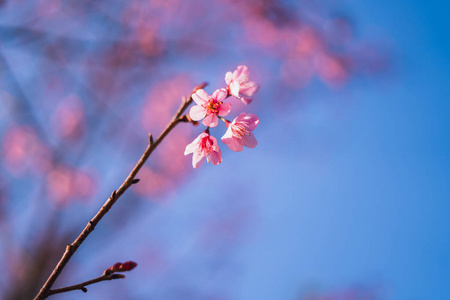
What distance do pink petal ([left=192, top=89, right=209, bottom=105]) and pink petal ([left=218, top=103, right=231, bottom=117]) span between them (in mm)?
79

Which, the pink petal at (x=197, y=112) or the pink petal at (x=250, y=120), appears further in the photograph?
the pink petal at (x=250, y=120)

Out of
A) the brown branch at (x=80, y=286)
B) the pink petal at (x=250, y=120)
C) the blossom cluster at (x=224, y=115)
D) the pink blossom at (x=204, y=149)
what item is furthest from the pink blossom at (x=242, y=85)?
the brown branch at (x=80, y=286)

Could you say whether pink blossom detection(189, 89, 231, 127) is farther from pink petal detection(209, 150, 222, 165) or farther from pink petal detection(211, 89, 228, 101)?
pink petal detection(209, 150, 222, 165)

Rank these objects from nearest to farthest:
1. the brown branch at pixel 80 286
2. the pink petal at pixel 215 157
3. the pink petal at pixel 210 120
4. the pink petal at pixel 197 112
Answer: the brown branch at pixel 80 286 < the pink petal at pixel 197 112 < the pink petal at pixel 210 120 < the pink petal at pixel 215 157

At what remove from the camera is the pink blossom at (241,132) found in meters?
1.34

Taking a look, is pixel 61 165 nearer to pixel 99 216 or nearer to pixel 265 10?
pixel 265 10

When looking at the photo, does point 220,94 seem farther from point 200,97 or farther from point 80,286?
point 80,286

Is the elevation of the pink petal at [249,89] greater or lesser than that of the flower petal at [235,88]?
greater

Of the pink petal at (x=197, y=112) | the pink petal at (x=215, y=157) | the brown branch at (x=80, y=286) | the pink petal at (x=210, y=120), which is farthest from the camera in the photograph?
the pink petal at (x=215, y=157)

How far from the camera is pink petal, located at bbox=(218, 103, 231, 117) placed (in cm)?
129

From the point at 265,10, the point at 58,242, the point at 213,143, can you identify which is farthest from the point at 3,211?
the point at 265,10

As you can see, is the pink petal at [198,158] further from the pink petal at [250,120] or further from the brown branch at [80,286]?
the brown branch at [80,286]

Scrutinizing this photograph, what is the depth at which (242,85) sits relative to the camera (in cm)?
126

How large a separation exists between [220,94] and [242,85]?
105 mm
